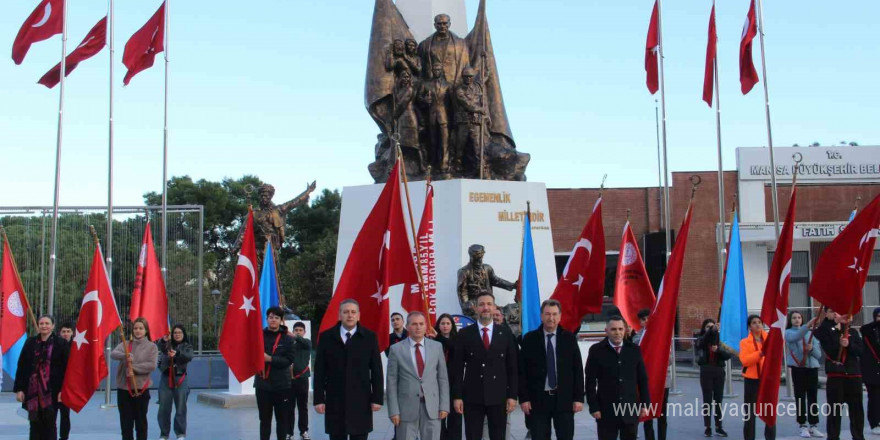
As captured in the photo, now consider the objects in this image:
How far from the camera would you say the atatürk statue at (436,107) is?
16531 mm

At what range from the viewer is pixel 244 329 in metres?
9.96

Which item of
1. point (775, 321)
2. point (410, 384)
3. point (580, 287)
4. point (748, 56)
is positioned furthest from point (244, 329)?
point (748, 56)

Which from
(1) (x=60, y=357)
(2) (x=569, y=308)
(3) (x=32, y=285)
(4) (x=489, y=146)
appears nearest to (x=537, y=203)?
(4) (x=489, y=146)

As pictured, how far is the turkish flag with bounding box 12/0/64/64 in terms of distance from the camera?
51.5ft

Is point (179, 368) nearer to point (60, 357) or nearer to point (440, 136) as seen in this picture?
point (60, 357)

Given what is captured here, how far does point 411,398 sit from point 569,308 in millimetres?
3632

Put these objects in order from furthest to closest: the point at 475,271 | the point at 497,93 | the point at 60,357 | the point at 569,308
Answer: the point at 497,93, the point at 475,271, the point at 569,308, the point at 60,357

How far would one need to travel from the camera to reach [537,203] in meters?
16.2

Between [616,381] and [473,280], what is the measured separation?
21.3ft

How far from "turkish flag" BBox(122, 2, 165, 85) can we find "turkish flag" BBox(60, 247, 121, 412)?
6586 mm

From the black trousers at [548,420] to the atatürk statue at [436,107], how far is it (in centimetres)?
855

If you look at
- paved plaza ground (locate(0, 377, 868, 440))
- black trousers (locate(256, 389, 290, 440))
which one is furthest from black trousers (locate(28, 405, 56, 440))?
black trousers (locate(256, 389, 290, 440))

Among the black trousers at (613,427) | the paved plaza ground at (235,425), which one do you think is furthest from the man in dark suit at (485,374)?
the paved plaza ground at (235,425)

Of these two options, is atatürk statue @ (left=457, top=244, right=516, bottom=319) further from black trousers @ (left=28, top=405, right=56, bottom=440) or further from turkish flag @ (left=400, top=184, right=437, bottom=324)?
black trousers @ (left=28, top=405, right=56, bottom=440)
